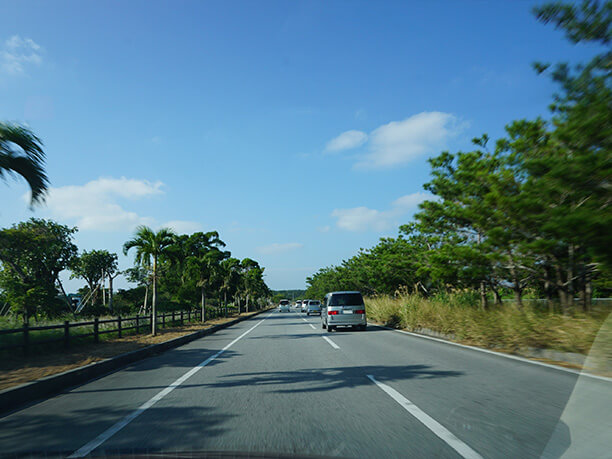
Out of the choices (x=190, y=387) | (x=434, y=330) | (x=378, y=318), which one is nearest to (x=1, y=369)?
(x=190, y=387)

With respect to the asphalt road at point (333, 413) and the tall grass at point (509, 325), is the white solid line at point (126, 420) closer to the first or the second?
the asphalt road at point (333, 413)

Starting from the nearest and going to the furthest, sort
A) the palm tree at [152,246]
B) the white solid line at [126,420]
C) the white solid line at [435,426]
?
the white solid line at [435,426], the white solid line at [126,420], the palm tree at [152,246]

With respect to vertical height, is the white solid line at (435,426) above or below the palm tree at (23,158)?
below

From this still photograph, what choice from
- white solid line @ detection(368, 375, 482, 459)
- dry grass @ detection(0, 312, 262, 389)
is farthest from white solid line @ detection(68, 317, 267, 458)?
white solid line @ detection(368, 375, 482, 459)

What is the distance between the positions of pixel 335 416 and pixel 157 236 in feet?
50.4

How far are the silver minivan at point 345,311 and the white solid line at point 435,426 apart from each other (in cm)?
1345

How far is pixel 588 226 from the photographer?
887cm

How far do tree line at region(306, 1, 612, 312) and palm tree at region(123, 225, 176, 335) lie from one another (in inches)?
433

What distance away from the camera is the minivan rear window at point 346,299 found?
2061cm

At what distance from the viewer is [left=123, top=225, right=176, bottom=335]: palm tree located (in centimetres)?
1892

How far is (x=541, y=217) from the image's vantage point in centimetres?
1137

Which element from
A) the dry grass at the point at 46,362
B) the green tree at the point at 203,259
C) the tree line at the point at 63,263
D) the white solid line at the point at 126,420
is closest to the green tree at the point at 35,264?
the tree line at the point at 63,263

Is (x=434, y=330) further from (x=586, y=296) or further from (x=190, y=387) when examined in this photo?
(x=190, y=387)

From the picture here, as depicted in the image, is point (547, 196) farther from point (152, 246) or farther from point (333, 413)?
point (152, 246)
